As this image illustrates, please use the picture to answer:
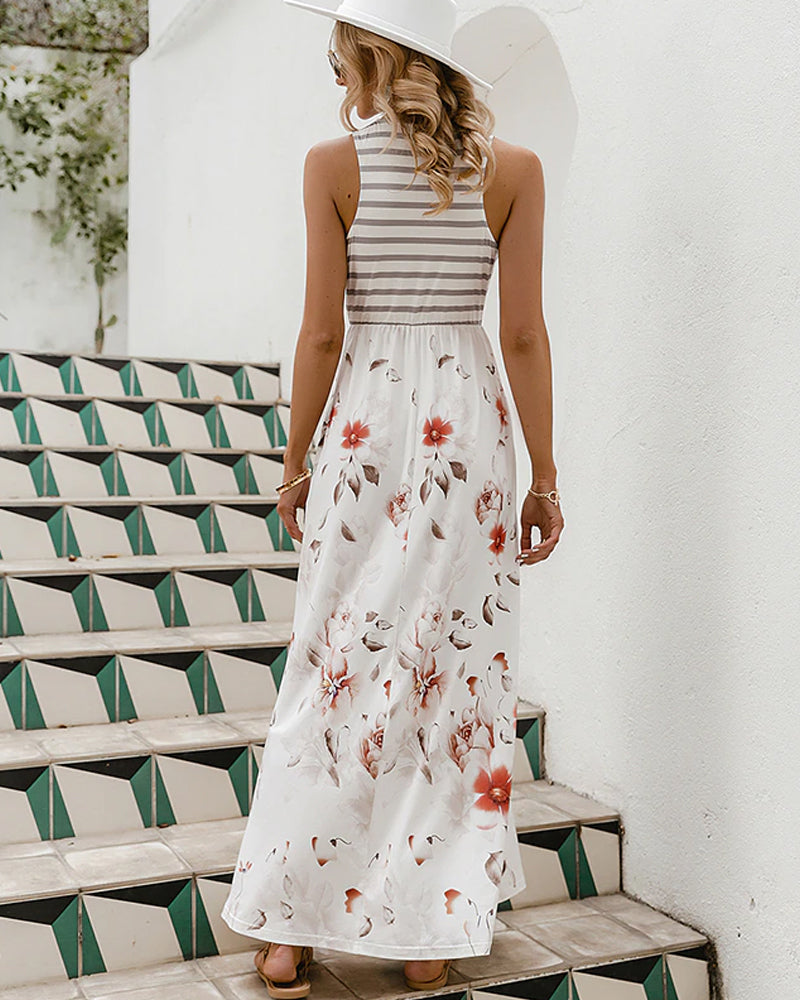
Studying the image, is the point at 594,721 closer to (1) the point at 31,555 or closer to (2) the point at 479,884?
(2) the point at 479,884

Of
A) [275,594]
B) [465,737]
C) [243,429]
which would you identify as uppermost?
[243,429]

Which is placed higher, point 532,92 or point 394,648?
point 532,92

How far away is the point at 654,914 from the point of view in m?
2.48

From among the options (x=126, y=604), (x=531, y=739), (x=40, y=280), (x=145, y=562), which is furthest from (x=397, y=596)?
(x=40, y=280)

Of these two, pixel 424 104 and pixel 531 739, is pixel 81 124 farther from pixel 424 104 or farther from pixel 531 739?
pixel 424 104

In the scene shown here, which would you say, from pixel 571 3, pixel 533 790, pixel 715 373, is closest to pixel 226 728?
pixel 533 790

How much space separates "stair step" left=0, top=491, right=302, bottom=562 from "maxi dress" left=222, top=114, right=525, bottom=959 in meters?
1.54

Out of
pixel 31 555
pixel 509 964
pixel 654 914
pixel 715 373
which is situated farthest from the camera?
pixel 31 555

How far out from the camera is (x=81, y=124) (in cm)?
745

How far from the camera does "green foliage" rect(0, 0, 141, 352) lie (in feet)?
24.0

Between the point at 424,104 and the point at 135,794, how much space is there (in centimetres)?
151

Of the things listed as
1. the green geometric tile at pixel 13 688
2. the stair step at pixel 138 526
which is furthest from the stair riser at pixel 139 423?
the green geometric tile at pixel 13 688

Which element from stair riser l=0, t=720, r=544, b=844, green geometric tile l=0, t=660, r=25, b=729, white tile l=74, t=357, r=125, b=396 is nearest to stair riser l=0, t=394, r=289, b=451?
white tile l=74, t=357, r=125, b=396

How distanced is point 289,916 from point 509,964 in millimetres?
461
